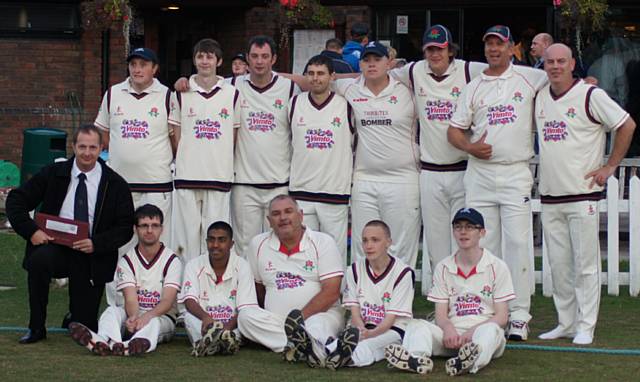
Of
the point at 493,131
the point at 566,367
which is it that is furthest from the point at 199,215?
the point at 566,367

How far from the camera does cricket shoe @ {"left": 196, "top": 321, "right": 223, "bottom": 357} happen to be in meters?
8.26

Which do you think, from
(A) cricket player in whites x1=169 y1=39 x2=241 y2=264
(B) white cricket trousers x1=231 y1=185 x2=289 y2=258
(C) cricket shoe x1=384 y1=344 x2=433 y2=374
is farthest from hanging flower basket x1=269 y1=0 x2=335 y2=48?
(C) cricket shoe x1=384 y1=344 x2=433 y2=374

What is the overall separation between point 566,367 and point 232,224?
10.2ft

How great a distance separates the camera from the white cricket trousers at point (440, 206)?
30.8 feet

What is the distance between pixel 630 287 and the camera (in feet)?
37.1

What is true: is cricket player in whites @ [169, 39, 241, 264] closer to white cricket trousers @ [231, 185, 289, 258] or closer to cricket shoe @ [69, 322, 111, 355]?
white cricket trousers @ [231, 185, 289, 258]

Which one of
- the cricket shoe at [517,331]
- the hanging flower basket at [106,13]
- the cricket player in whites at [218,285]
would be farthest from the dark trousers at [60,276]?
the hanging flower basket at [106,13]

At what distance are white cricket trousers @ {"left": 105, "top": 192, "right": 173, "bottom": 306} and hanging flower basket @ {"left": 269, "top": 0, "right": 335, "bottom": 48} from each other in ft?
21.5

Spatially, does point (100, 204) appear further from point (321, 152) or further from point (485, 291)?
point (485, 291)

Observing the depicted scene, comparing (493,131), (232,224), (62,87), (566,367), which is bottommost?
(566,367)

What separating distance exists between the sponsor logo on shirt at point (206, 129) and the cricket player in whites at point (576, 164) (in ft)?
7.97

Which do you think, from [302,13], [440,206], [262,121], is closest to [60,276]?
[262,121]

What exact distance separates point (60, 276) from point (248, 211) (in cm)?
158

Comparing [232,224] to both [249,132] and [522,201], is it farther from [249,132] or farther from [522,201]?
[522,201]
